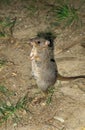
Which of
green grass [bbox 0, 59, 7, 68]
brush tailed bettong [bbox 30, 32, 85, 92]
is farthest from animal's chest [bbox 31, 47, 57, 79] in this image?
green grass [bbox 0, 59, 7, 68]

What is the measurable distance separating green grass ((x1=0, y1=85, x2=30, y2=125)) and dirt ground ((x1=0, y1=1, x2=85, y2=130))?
6 cm

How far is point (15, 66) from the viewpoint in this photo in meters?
5.39

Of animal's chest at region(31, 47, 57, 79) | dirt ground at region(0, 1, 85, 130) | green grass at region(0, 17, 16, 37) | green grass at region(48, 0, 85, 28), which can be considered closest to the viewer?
dirt ground at region(0, 1, 85, 130)

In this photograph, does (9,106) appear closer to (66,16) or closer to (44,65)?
(44,65)

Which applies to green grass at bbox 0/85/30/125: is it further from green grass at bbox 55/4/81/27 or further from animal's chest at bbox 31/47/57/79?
green grass at bbox 55/4/81/27

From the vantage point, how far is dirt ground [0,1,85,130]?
4.45 meters

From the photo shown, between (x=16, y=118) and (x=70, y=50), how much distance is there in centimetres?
166

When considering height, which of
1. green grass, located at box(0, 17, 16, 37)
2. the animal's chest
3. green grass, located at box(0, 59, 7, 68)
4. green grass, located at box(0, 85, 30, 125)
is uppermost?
green grass, located at box(0, 17, 16, 37)

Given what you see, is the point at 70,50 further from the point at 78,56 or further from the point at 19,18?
the point at 19,18

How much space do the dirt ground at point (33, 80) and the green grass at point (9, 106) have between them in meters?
0.06

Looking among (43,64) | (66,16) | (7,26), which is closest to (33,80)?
(43,64)

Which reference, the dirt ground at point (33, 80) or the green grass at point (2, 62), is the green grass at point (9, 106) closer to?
the dirt ground at point (33, 80)

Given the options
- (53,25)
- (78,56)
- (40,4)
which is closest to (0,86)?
(78,56)

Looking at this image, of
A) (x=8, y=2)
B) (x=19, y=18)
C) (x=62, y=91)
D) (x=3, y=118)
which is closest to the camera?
(x=3, y=118)
